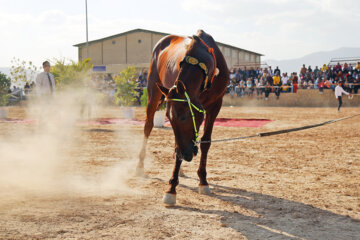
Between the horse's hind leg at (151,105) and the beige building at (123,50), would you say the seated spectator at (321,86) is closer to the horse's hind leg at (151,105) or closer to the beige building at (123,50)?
the beige building at (123,50)

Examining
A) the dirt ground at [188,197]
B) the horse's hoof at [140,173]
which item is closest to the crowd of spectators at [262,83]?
the dirt ground at [188,197]

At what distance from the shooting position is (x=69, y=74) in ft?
46.0

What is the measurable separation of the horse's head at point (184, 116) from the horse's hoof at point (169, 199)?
600 mm

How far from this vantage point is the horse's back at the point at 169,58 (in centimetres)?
455

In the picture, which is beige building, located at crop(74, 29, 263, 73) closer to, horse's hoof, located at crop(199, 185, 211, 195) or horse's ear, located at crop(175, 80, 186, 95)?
horse's hoof, located at crop(199, 185, 211, 195)

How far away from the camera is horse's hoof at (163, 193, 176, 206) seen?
3.97m

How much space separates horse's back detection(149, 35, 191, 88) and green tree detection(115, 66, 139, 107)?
9.39 m

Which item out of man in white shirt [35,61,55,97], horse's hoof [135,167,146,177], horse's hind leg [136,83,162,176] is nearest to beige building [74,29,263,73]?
man in white shirt [35,61,55,97]

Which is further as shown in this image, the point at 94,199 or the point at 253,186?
the point at 253,186

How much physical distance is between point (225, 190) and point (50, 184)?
238 centimetres

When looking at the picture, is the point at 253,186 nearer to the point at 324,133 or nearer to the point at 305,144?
the point at 305,144

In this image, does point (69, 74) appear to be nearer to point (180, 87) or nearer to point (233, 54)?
point (180, 87)

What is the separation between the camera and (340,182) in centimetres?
493

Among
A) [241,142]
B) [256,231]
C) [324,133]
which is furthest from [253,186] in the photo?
[324,133]
